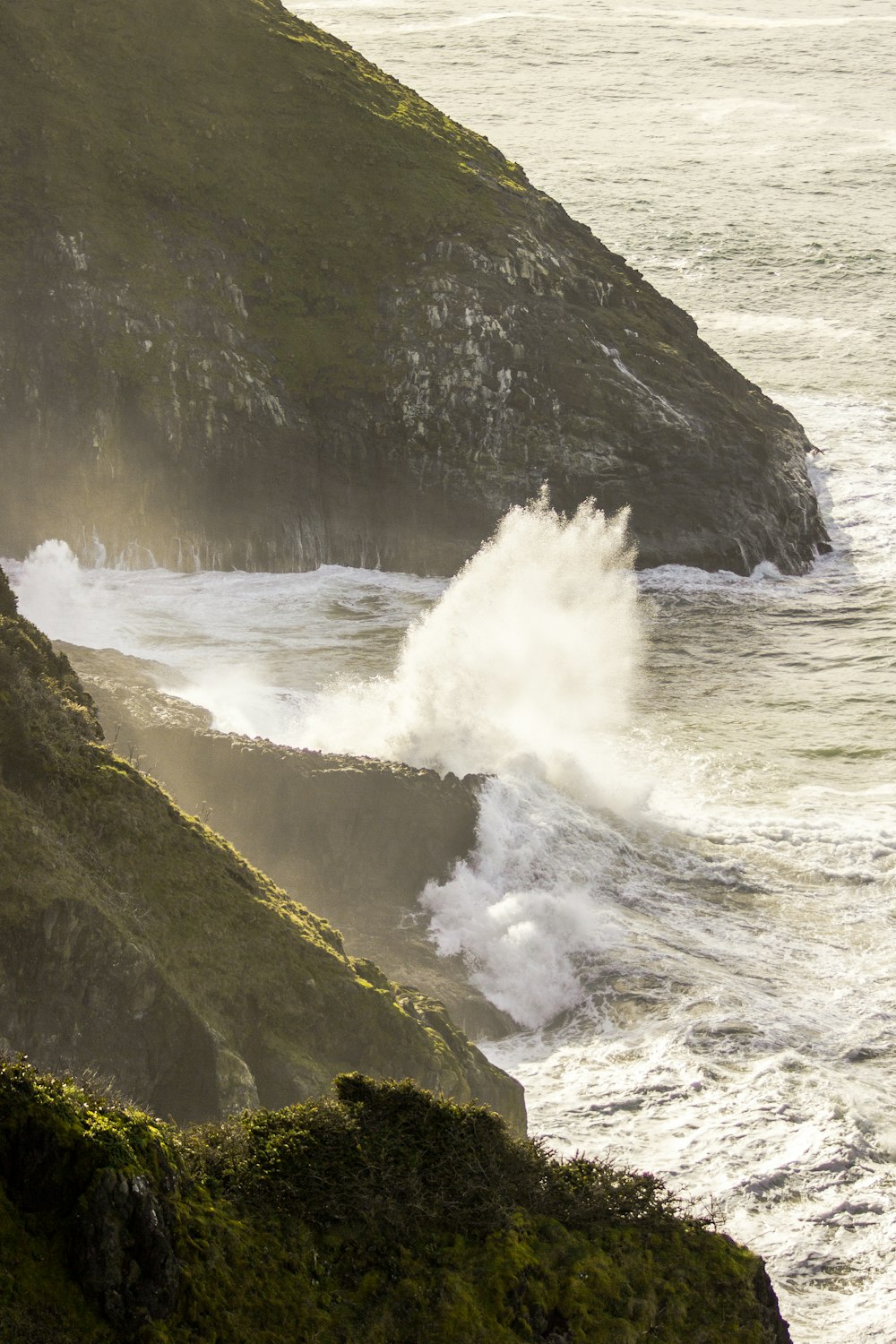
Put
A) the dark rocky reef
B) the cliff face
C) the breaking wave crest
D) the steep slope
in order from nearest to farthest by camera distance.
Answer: the steep slope → the dark rocky reef → the breaking wave crest → the cliff face

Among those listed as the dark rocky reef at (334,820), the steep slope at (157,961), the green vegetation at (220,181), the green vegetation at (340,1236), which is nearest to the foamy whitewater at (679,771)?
the dark rocky reef at (334,820)

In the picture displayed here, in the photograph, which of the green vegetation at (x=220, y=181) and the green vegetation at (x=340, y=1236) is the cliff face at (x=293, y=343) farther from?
the green vegetation at (x=340, y=1236)

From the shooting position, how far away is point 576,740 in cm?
3494

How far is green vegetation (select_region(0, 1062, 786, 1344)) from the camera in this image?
10.0 meters

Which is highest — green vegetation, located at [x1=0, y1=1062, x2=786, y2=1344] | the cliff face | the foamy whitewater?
the cliff face

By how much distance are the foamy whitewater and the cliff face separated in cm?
191

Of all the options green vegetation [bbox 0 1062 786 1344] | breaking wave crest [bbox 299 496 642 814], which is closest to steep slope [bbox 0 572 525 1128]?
green vegetation [bbox 0 1062 786 1344]

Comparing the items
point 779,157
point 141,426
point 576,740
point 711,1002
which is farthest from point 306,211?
point 779,157

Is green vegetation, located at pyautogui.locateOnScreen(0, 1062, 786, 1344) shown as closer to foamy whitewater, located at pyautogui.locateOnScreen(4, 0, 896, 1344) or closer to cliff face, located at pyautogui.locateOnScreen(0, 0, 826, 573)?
foamy whitewater, located at pyautogui.locateOnScreen(4, 0, 896, 1344)

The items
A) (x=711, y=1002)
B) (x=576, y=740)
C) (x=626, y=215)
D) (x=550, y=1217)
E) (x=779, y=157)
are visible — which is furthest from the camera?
(x=779, y=157)

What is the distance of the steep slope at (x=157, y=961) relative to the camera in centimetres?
1631

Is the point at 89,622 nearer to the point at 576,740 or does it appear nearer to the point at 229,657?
the point at 229,657

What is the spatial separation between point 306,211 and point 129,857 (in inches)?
1477

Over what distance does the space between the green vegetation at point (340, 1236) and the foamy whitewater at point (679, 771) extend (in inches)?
235
